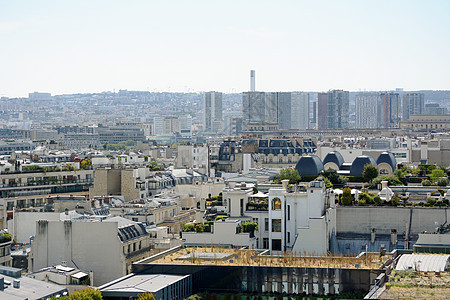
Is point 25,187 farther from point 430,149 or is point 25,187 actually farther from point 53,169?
point 430,149

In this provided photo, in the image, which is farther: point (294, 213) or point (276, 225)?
point (276, 225)

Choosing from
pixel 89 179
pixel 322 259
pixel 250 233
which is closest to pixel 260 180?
pixel 89 179

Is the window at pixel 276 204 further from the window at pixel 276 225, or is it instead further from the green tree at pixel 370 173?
the green tree at pixel 370 173

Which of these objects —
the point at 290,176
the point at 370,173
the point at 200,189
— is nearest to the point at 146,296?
the point at 290,176

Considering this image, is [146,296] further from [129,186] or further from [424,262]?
[129,186]

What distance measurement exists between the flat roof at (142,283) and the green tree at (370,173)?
41.9 m

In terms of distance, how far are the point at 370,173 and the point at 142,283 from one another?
44.3m

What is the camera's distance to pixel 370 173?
84312 mm

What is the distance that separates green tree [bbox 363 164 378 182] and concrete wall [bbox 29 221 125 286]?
36245mm

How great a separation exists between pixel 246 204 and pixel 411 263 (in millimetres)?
15921

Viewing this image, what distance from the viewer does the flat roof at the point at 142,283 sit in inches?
1617

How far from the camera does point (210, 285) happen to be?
144 feet

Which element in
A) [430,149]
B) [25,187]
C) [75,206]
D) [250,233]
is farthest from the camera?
[430,149]

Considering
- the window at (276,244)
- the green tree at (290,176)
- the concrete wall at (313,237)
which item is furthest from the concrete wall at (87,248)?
the green tree at (290,176)
